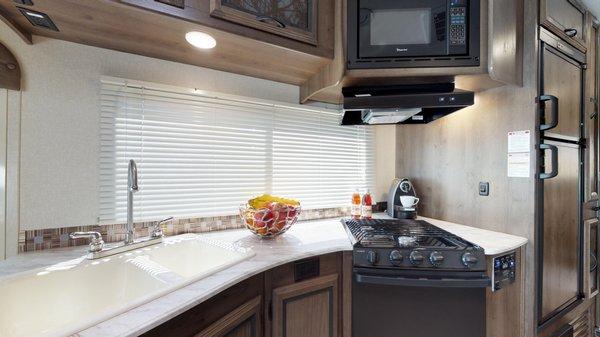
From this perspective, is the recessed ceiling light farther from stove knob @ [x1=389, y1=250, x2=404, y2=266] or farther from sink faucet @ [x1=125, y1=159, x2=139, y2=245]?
stove knob @ [x1=389, y1=250, x2=404, y2=266]

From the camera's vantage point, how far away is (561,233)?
61.8 inches

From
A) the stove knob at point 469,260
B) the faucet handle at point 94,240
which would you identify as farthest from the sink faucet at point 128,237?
the stove knob at point 469,260

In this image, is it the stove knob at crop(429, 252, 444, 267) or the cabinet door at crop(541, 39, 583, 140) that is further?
the cabinet door at crop(541, 39, 583, 140)

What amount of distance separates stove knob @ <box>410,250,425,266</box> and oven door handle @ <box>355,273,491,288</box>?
7 cm

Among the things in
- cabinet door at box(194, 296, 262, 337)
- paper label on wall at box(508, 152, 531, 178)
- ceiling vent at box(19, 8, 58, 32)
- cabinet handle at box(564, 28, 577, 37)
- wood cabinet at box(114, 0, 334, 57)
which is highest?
cabinet handle at box(564, 28, 577, 37)

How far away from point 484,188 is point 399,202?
1.73 feet

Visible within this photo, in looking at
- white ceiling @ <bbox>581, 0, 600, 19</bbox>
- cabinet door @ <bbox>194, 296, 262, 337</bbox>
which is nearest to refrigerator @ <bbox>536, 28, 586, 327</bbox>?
white ceiling @ <bbox>581, 0, 600, 19</bbox>

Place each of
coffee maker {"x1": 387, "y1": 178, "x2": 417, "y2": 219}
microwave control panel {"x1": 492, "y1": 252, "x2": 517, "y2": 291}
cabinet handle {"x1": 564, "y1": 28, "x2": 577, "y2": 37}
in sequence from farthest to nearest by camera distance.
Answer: coffee maker {"x1": 387, "y1": 178, "x2": 417, "y2": 219} < cabinet handle {"x1": 564, "y1": 28, "x2": 577, "y2": 37} < microwave control panel {"x1": 492, "y1": 252, "x2": 517, "y2": 291}

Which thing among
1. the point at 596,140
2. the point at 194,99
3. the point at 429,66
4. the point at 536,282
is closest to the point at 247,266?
the point at 194,99

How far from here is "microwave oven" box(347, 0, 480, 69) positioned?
134cm

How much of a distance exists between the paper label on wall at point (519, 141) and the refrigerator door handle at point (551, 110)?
0.24 feet

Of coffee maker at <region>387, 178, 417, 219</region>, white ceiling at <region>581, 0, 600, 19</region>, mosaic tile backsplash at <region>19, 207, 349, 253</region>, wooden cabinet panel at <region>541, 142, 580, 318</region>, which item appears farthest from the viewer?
coffee maker at <region>387, 178, 417, 219</region>

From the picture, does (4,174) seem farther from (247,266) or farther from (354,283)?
(354,283)

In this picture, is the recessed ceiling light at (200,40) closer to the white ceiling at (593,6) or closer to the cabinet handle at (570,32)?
the cabinet handle at (570,32)
